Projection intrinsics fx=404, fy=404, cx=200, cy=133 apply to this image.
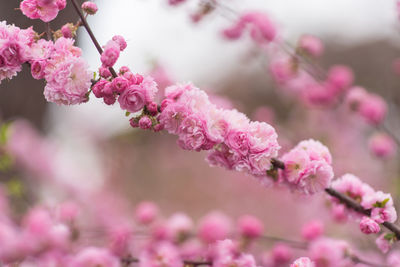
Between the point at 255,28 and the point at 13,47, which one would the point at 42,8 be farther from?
the point at 255,28

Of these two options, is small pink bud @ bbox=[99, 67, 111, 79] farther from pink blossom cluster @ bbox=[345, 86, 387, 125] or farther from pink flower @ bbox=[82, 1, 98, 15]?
pink blossom cluster @ bbox=[345, 86, 387, 125]

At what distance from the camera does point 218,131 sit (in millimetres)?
813

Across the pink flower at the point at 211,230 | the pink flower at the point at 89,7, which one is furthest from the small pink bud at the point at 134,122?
the pink flower at the point at 211,230

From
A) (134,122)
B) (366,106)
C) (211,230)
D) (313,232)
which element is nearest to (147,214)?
(211,230)

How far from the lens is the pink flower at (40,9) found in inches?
32.6

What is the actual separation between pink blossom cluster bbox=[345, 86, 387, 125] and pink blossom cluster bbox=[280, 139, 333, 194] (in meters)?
1.07

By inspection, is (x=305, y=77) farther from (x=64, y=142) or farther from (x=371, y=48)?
(x=64, y=142)

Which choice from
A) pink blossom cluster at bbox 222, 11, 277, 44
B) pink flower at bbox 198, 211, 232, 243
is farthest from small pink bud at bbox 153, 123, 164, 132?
pink blossom cluster at bbox 222, 11, 277, 44

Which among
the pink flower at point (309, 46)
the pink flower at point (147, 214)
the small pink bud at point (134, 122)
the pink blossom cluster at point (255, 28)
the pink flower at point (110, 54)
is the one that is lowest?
the small pink bud at point (134, 122)

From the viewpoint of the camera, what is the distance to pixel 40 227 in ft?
4.26

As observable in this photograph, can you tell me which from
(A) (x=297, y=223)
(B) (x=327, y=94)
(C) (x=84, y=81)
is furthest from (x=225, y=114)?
(A) (x=297, y=223)

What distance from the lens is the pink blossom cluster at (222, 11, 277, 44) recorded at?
1.78 metres

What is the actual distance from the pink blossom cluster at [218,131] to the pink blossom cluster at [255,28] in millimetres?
1038

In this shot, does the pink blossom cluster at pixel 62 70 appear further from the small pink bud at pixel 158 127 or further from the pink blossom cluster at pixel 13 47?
the small pink bud at pixel 158 127
